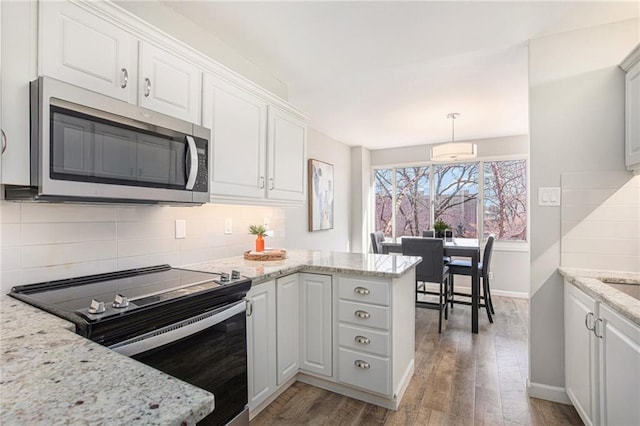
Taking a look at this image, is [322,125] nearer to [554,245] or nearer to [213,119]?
[213,119]

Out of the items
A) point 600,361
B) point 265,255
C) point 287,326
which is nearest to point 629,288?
point 600,361

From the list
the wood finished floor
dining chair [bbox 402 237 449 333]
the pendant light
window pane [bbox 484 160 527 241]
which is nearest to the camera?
the wood finished floor

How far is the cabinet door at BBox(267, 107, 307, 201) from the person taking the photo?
244 centimetres

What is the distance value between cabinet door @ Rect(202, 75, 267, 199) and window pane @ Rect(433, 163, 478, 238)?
12.9ft

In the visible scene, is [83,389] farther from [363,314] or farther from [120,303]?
[363,314]

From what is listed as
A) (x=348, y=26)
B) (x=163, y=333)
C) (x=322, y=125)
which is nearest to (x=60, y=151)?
(x=163, y=333)

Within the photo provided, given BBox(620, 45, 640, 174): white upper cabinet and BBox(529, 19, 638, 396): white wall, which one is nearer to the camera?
BBox(620, 45, 640, 174): white upper cabinet

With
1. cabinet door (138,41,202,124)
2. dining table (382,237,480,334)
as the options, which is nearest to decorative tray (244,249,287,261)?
cabinet door (138,41,202,124)

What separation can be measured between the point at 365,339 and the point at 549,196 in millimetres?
1557

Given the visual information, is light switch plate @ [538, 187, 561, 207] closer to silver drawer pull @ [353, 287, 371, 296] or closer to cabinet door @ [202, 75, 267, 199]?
silver drawer pull @ [353, 287, 371, 296]

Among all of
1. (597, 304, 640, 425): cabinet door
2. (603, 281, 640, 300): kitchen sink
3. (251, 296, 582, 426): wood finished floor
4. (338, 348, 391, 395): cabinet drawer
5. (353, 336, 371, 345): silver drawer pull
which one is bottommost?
(251, 296, 582, 426): wood finished floor

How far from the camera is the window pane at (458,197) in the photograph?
515 centimetres

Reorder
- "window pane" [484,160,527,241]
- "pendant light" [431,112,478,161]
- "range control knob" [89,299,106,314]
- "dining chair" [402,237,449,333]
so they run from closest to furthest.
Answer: "range control knob" [89,299,106,314] < "dining chair" [402,237,449,333] < "pendant light" [431,112,478,161] < "window pane" [484,160,527,241]

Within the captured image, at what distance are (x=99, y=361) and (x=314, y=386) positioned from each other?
1.83 metres
